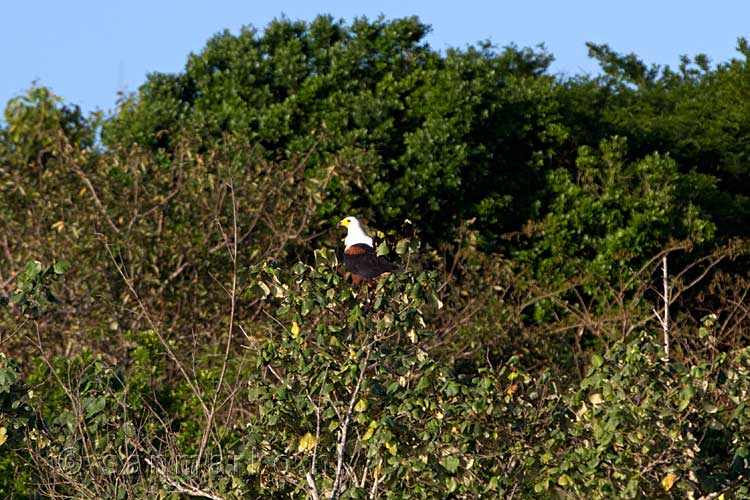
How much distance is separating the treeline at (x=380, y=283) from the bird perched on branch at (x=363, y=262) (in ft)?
1.59

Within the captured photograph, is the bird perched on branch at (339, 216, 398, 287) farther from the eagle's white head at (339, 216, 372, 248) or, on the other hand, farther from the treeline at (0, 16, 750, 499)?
the treeline at (0, 16, 750, 499)

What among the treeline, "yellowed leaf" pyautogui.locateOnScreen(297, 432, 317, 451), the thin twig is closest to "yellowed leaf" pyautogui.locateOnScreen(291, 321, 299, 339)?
A: the treeline

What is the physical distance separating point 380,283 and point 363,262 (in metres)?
1.30

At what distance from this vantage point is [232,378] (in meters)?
11.4

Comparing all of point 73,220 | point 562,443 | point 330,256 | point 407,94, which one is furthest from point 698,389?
point 407,94

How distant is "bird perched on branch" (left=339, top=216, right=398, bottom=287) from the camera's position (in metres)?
7.94

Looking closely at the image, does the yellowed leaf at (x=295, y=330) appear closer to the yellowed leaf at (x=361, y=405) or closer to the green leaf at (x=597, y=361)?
the yellowed leaf at (x=361, y=405)

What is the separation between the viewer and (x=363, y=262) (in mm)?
8172

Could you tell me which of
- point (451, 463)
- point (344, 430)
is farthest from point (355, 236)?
point (451, 463)

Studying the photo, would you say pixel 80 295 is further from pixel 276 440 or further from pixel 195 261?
pixel 276 440

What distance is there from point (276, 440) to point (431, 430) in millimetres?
927

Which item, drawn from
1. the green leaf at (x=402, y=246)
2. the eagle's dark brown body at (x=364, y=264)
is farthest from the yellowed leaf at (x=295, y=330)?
the eagle's dark brown body at (x=364, y=264)

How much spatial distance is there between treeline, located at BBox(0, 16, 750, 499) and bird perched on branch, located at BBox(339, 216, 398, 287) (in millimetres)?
485

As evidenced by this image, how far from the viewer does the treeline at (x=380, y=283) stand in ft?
23.0
